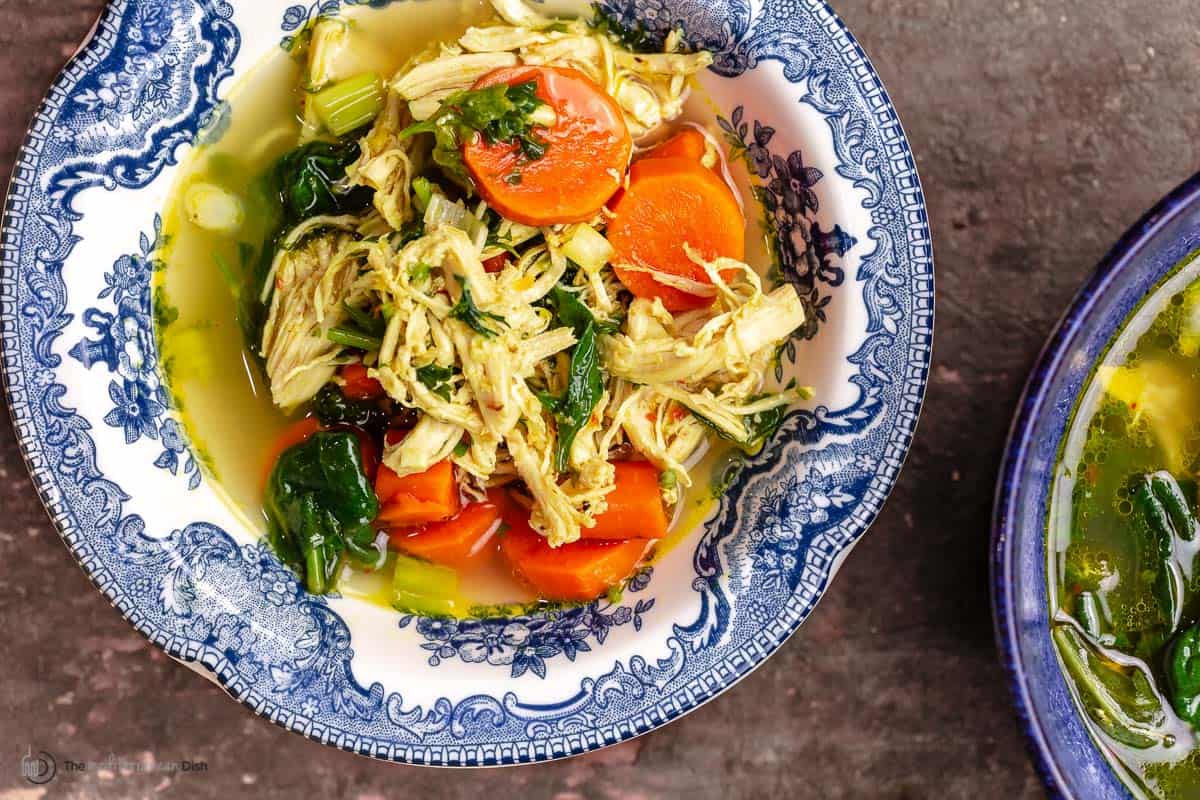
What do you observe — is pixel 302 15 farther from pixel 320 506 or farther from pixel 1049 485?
pixel 1049 485

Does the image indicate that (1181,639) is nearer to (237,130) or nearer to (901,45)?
(901,45)

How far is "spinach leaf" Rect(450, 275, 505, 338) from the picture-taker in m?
2.10

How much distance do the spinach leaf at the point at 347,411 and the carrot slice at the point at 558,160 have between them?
65 centimetres

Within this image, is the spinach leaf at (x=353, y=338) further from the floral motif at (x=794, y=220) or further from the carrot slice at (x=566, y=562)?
the floral motif at (x=794, y=220)

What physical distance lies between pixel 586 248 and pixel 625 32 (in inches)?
23.0

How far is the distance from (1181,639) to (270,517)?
236 cm

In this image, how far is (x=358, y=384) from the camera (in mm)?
2344

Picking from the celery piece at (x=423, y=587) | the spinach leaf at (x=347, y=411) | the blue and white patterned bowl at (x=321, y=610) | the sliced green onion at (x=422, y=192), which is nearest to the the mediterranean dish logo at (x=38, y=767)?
the blue and white patterned bowl at (x=321, y=610)

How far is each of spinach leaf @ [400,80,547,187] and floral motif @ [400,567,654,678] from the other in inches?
46.2

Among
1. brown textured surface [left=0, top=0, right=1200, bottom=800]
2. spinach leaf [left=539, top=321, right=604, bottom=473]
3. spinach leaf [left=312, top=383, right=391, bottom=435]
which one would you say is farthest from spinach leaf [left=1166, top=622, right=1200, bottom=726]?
spinach leaf [left=312, top=383, right=391, bottom=435]

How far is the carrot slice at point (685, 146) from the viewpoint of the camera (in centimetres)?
237

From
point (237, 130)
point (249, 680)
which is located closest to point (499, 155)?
point (237, 130)

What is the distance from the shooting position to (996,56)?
8.42 feet

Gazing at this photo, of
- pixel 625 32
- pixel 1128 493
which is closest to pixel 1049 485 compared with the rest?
pixel 1128 493
